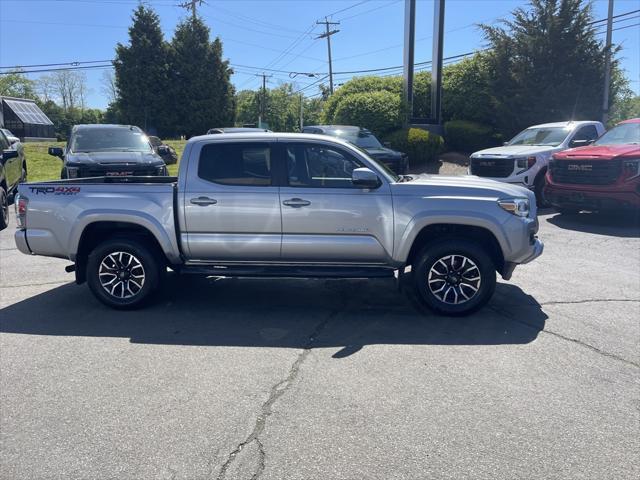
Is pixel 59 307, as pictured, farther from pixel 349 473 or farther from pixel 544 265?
pixel 544 265

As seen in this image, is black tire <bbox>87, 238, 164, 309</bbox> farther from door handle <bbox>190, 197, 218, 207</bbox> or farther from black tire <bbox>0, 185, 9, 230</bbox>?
black tire <bbox>0, 185, 9, 230</bbox>

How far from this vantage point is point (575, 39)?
20547 millimetres

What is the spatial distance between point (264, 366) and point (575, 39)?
2035 cm

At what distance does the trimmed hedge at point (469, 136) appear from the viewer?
21797 mm

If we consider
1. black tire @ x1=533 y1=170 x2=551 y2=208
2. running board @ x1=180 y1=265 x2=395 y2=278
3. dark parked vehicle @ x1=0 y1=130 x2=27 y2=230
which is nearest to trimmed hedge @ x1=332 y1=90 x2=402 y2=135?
black tire @ x1=533 y1=170 x2=551 y2=208

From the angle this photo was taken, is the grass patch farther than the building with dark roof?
No

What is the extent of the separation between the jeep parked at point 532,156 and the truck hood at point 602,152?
1002 millimetres

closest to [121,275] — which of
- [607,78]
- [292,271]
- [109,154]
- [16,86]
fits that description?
[292,271]

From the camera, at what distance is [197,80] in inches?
1581

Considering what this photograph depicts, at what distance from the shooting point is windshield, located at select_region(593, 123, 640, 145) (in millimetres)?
11723

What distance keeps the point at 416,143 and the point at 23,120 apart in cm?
3516

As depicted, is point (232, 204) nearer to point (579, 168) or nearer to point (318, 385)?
point (318, 385)

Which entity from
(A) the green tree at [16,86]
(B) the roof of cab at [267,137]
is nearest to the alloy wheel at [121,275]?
(B) the roof of cab at [267,137]

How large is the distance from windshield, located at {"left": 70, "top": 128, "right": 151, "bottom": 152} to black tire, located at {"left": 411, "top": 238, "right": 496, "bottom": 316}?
8640 mm
